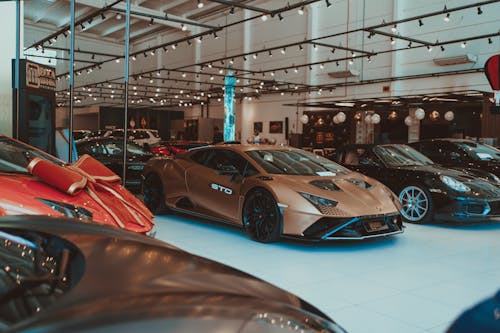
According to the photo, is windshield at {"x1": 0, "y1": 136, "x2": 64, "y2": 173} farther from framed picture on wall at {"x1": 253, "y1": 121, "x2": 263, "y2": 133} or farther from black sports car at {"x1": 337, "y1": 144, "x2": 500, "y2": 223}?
framed picture on wall at {"x1": 253, "y1": 121, "x2": 263, "y2": 133}

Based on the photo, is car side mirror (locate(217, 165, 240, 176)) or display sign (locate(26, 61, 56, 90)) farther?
display sign (locate(26, 61, 56, 90))

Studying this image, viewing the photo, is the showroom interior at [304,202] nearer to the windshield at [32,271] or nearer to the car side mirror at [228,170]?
the car side mirror at [228,170]

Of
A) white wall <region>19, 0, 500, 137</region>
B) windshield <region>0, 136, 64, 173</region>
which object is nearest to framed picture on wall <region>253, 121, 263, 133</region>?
white wall <region>19, 0, 500, 137</region>

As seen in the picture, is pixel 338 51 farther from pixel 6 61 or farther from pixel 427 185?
pixel 6 61

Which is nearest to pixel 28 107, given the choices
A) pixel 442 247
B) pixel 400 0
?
pixel 442 247

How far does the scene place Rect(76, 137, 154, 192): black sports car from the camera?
877 centimetres

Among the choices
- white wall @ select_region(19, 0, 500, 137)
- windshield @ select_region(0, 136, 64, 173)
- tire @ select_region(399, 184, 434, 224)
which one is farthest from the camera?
white wall @ select_region(19, 0, 500, 137)

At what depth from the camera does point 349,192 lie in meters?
5.50

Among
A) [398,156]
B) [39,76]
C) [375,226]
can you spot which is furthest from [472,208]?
[39,76]

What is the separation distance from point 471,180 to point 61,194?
18.8 ft

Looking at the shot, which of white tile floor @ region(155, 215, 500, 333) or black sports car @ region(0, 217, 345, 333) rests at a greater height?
black sports car @ region(0, 217, 345, 333)

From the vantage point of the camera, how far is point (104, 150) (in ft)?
29.2

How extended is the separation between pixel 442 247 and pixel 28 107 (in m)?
5.71

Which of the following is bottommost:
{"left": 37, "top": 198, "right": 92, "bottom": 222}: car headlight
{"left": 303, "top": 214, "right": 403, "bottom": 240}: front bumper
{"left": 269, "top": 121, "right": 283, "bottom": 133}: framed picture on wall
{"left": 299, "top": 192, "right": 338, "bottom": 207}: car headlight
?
{"left": 303, "top": 214, "right": 403, "bottom": 240}: front bumper
